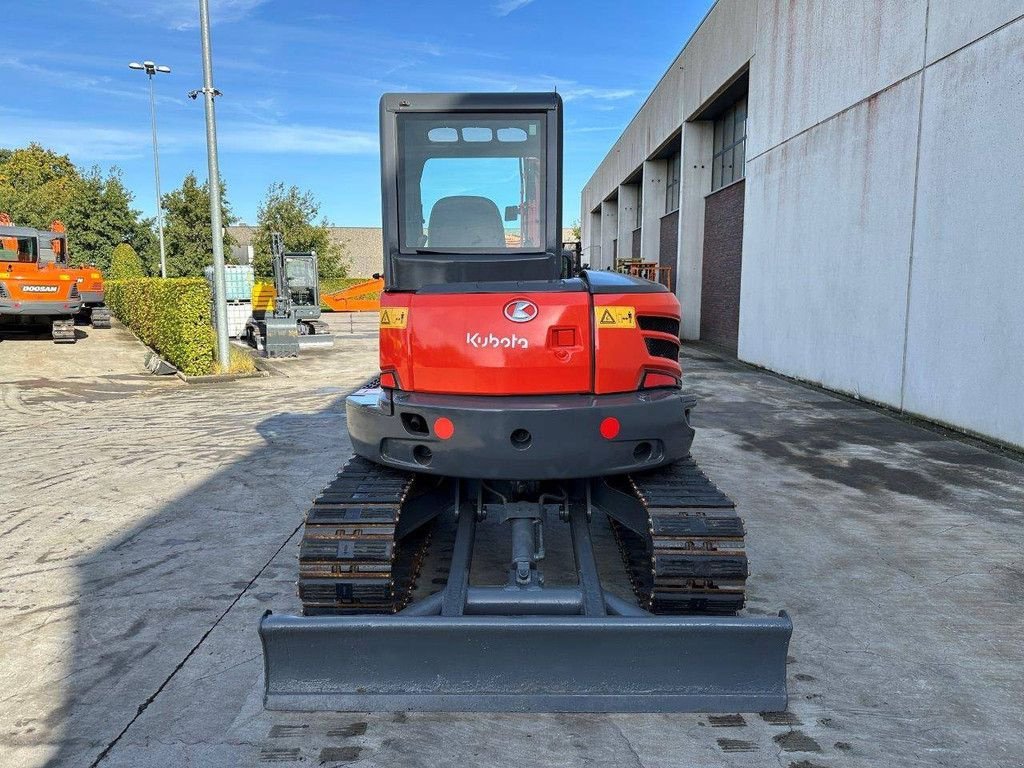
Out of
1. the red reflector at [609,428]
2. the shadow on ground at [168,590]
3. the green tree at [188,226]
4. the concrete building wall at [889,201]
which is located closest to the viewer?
the shadow on ground at [168,590]

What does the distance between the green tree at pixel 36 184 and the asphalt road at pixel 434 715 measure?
41888 mm

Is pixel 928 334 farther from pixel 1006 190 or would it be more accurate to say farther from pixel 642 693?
pixel 642 693

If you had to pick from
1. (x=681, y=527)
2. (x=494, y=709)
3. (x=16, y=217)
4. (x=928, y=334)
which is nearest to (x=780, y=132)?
(x=928, y=334)

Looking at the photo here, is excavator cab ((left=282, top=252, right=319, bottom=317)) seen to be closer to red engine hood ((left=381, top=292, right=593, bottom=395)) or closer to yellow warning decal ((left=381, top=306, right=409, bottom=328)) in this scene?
yellow warning decal ((left=381, top=306, right=409, bottom=328))

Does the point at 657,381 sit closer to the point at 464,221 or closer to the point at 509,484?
→ the point at 509,484

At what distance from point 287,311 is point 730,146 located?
39.7 ft

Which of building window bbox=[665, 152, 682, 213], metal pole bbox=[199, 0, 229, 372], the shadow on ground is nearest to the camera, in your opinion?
the shadow on ground

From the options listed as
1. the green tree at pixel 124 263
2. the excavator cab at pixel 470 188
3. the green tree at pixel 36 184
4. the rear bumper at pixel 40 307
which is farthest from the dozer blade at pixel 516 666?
the green tree at pixel 36 184

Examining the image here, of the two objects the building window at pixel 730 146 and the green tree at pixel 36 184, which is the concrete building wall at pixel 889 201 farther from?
the green tree at pixel 36 184

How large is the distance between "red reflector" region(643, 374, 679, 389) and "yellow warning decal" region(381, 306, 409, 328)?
122cm

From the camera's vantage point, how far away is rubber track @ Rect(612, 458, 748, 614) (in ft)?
10.8

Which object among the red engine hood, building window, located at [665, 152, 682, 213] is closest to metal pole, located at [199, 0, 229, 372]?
the red engine hood

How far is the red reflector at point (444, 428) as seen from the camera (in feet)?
11.3

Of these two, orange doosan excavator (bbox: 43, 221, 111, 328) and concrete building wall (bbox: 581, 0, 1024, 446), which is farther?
orange doosan excavator (bbox: 43, 221, 111, 328)
